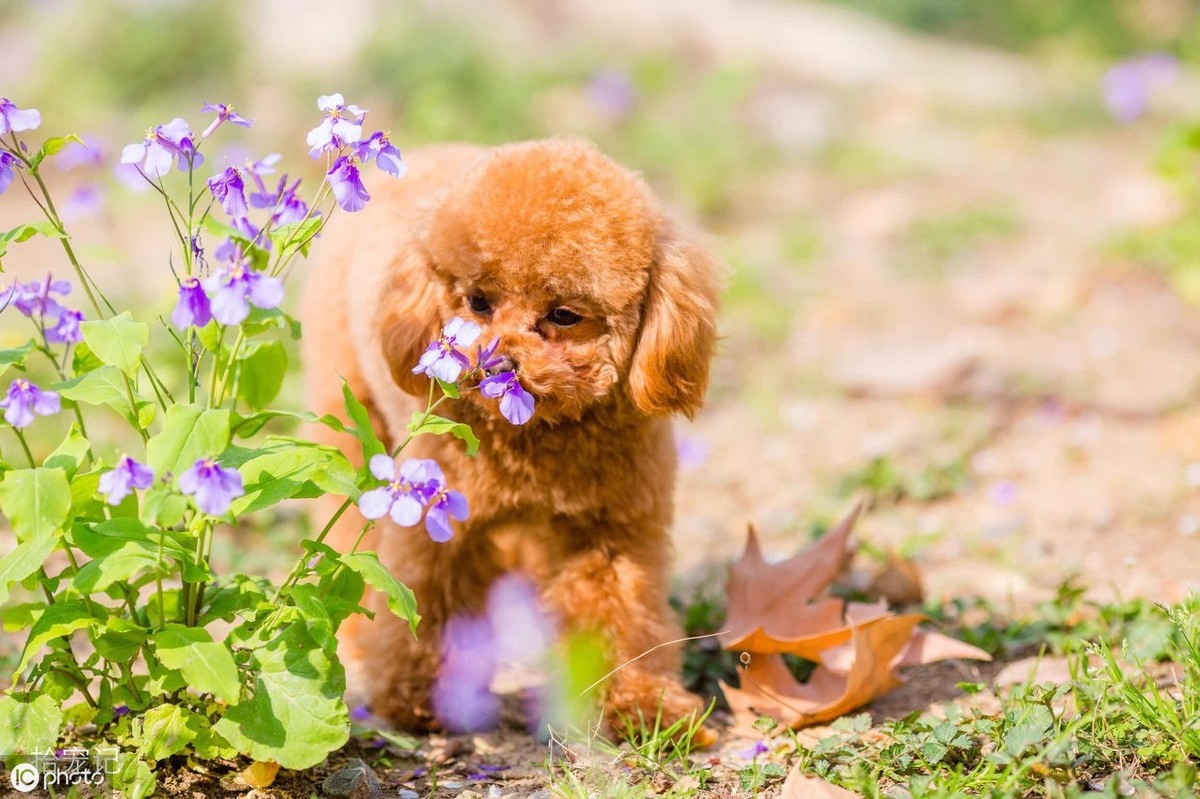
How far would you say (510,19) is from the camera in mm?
10367

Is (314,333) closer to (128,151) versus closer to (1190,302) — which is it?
(128,151)

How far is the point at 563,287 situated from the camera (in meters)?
2.48

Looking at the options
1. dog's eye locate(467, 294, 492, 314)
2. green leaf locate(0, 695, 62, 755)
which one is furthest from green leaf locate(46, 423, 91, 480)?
dog's eye locate(467, 294, 492, 314)

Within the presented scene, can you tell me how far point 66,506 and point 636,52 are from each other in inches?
345

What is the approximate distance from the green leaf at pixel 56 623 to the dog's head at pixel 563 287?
87cm

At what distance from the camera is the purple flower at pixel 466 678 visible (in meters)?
2.80

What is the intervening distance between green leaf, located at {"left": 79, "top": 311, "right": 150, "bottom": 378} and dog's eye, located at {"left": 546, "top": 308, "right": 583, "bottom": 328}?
0.87 meters

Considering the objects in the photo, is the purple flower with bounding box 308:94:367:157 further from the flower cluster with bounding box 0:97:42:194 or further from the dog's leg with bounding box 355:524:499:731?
the dog's leg with bounding box 355:524:499:731

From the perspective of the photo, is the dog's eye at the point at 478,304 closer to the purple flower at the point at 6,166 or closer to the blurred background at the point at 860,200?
the blurred background at the point at 860,200

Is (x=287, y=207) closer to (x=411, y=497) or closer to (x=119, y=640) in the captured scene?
(x=411, y=497)

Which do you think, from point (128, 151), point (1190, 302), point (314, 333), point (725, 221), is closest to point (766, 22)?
point (725, 221)

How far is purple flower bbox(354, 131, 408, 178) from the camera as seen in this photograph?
7.10 feet

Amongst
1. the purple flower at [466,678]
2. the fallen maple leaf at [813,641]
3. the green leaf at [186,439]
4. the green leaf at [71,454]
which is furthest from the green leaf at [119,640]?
the fallen maple leaf at [813,641]

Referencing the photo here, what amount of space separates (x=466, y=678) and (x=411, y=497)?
3.41ft
